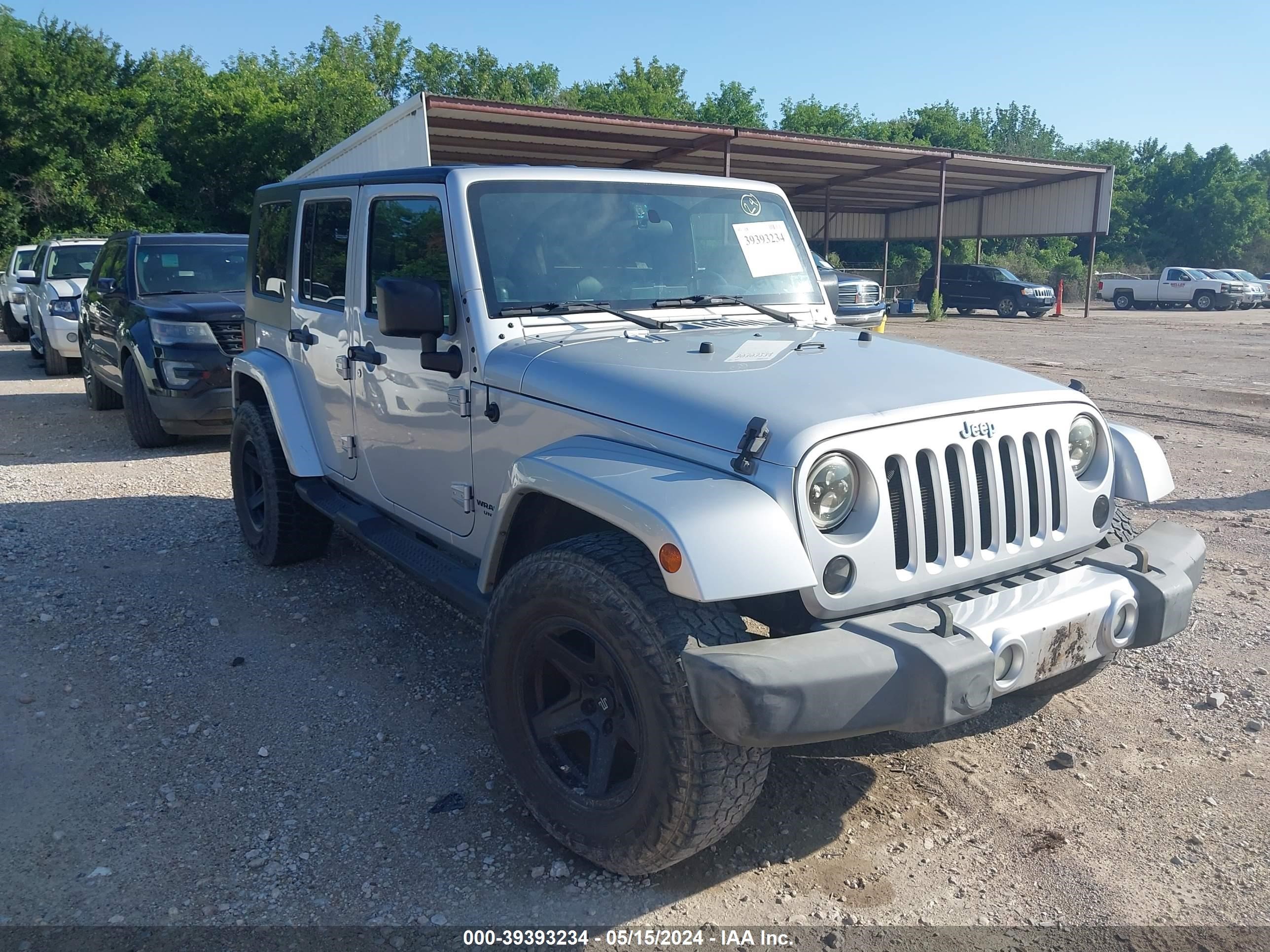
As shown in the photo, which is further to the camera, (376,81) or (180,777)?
(376,81)

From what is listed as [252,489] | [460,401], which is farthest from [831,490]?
[252,489]

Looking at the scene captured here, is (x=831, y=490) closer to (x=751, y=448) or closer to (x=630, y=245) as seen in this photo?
(x=751, y=448)

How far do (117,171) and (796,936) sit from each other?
30669mm

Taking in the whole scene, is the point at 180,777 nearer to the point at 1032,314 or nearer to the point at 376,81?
the point at 1032,314

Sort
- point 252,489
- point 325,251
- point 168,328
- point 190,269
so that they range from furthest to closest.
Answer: point 190,269, point 168,328, point 252,489, point 325,251

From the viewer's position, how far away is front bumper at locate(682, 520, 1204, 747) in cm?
226

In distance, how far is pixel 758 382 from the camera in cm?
290

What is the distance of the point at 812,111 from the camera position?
55.7m

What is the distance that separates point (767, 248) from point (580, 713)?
2.30 meters

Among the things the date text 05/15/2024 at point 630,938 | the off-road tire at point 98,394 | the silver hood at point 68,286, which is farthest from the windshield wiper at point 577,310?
the silver hood at point 68,286

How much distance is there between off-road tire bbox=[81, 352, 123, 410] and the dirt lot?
5664mm

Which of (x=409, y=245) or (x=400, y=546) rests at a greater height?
(x=409, y=245)

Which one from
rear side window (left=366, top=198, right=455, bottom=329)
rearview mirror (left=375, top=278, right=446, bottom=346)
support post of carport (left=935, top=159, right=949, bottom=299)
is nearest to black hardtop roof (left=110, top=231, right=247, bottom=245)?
rear side window (left=366, top=198, right=455, bottom=329)

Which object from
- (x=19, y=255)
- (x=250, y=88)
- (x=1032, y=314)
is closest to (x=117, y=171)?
(x=250, y=88)
